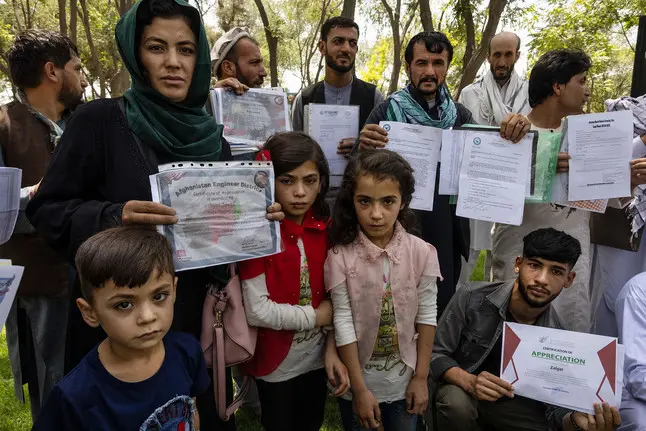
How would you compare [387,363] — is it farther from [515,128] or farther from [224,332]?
[515,128]

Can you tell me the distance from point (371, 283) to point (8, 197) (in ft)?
5.22

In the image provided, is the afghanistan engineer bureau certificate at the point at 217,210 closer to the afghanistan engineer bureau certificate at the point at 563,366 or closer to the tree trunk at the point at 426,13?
the afghanistan engineer bureau certificate at the point at 563,366

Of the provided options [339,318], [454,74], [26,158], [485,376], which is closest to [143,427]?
[339,318]

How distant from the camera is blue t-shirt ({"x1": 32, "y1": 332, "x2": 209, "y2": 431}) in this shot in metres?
1.56

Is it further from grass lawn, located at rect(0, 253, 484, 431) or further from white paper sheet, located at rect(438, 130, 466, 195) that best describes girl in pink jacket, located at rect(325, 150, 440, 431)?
grass lawn, located at rect(0, 253, 484, 431)

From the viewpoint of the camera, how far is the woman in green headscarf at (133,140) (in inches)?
71.8

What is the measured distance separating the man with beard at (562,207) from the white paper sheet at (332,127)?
122cm

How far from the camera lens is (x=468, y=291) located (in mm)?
2809

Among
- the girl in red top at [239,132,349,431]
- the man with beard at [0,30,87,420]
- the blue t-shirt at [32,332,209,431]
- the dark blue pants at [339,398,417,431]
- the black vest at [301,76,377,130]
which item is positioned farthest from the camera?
the black vest at [301,76,377,130]

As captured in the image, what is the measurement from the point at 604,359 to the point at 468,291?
2.50 feet

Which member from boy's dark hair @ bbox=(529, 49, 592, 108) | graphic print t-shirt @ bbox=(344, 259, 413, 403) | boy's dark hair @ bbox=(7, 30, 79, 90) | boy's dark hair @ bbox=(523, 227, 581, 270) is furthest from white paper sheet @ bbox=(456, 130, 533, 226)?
boy's dark hair @ bbox=(7, 30, 79, 90)

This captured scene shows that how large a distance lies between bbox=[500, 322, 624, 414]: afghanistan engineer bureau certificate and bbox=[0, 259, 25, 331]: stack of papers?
2158mm

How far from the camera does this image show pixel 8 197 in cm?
195

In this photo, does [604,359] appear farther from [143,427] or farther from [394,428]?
[143,427]
